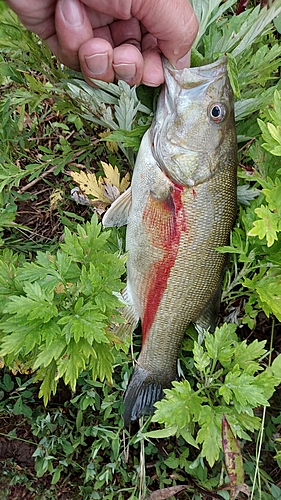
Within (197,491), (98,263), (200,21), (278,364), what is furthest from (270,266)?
(197,491)

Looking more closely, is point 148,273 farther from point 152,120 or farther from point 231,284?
point 152,120

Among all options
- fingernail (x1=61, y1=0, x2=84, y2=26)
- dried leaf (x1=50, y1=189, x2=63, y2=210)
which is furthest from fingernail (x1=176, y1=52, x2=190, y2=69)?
dried leaf (x1=50, y1=189, x2=63, y2=210)

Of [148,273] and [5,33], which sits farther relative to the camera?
[148,273]

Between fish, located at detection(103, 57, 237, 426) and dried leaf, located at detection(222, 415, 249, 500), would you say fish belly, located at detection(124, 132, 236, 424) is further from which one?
dried leaf, located at detection(222, 415, 249, 500)

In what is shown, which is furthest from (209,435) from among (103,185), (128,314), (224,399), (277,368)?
(103,185)

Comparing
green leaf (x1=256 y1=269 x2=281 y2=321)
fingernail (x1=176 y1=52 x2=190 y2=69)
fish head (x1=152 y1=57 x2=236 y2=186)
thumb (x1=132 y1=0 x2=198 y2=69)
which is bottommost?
green leaf (x1=256 y1=269 x2=281 y2=321)

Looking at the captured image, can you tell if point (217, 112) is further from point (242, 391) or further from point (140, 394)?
point (140, 394)

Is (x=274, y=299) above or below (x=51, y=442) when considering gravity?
above
